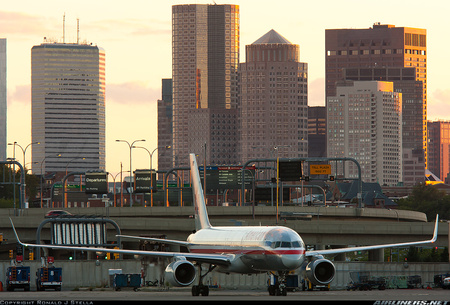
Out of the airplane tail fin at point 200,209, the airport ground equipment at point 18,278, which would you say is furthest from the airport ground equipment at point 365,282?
→ the airport ground equipment at point 18,278

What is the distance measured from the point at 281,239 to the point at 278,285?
2781mm

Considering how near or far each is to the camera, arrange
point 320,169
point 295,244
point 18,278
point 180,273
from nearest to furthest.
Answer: point 295,244, point 180,273, point 18,278, point 320,169

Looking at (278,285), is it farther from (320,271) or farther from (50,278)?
(50,278)

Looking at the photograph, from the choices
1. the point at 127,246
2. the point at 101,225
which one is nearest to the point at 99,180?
the point at 127,246

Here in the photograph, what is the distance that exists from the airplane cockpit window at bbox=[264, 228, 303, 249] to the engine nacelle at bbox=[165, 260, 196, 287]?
448 cm

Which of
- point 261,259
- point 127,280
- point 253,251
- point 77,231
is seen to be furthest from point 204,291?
point 77,231

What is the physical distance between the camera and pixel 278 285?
52.8 metres

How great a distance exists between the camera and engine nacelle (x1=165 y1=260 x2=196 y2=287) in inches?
2078

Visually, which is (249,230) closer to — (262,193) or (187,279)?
(187,279)

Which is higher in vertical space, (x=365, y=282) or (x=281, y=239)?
(x=281, y=239)

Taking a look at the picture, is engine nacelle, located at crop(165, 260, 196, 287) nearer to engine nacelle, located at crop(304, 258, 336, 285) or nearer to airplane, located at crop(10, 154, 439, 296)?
airplane, located at crop(10, 154, 439, 296)

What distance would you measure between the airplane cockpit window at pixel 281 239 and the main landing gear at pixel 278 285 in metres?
1.85

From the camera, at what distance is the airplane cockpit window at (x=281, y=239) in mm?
51469

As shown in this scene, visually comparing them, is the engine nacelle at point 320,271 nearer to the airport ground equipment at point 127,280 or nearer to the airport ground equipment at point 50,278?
the airport ground equipment at point 127,280
